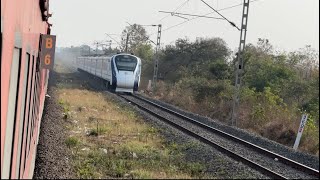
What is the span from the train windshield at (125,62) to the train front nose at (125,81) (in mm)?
354

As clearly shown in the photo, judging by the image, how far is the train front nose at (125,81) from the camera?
33.3 m

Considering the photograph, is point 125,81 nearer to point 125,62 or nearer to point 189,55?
point 125,62

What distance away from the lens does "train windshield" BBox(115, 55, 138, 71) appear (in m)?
33.3

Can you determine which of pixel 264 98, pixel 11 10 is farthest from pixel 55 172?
pixel 264 98

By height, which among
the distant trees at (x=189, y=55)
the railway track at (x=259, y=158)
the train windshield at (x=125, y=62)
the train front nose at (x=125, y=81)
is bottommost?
the railway track at (x=259, y=158)

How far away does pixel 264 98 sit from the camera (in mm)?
24656

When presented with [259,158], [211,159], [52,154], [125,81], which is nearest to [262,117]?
[259,158]

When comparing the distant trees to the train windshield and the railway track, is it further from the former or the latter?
the railway track

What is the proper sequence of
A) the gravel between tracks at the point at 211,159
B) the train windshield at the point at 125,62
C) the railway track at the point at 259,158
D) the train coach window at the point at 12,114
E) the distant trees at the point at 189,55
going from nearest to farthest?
the train coach window at the point at 12,114 < the gravel between tracks at the point at 211,159 < the railway track at the point at 259,158 < the train windshield at the point at 125,62 < the distant trees at the point at 189,55

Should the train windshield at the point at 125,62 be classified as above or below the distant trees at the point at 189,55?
below

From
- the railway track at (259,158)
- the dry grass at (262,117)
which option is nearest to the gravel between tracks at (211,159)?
the railway track at (259,158)

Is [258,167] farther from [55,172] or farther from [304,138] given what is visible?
[304,138]

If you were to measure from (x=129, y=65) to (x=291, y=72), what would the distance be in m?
11.4

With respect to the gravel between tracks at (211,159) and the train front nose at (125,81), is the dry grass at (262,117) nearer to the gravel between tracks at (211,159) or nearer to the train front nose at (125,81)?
the train front nose at (125,81)
